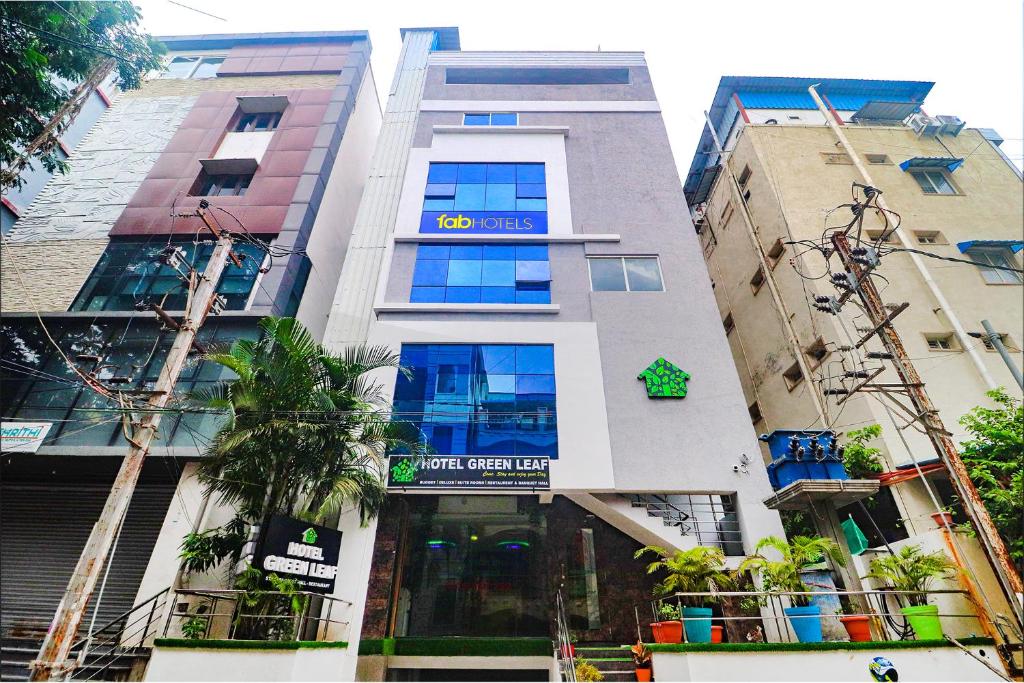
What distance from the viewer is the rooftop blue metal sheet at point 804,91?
23.1 metres

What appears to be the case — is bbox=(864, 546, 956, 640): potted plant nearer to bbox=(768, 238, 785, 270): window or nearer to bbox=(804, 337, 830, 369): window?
bbox=(804, 337, 830, 369): window

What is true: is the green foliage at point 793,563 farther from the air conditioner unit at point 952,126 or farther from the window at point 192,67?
the window at point 192,67

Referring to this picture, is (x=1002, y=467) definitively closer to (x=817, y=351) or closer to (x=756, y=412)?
(x=817, y=351)

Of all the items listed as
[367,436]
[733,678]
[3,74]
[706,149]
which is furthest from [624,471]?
[706,149]

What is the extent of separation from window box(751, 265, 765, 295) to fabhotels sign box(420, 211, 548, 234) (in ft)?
31.3

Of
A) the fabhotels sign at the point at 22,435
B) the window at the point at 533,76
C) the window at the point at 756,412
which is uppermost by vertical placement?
the window at the point at 533,76

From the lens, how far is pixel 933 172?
19531mm

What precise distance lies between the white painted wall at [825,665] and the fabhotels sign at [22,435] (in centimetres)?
1505

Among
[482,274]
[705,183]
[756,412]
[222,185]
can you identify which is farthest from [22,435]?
[705,183]

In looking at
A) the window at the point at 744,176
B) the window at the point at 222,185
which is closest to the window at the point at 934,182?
the window at the point at 744,176

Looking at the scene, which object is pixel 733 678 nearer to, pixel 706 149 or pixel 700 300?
pixel 700 300

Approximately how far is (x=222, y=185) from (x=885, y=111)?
28201 mm

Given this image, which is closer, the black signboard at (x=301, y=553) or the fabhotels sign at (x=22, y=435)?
the black signboard at (x=301, y=553)

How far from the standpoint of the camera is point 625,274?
15.8 metres
